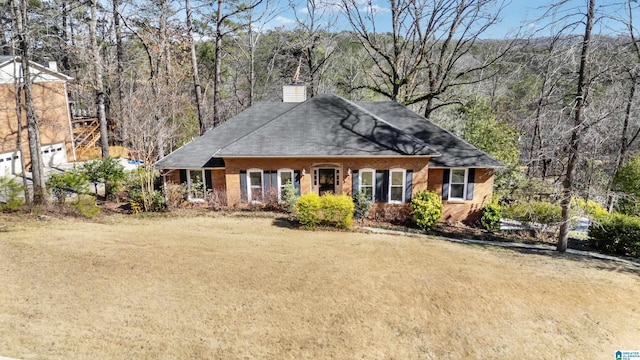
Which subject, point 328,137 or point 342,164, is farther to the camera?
point 328,137

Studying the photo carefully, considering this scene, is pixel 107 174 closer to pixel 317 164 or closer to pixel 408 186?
pixel 317 164

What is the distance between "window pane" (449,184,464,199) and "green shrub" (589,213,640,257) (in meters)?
4.96

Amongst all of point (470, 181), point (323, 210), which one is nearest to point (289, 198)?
point (323, 210)

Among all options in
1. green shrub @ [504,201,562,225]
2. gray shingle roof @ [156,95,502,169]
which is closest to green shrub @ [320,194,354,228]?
gray shingle roof @ [156,95,502,169]

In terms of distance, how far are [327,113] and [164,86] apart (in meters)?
15.1

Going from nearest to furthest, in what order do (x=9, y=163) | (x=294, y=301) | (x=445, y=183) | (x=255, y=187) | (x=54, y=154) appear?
(x=294, y=301)
(x=255, y=187)
(x=445, y=183)
(x=9, y=163)
(x=54, y=154)

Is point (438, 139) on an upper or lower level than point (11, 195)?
upper

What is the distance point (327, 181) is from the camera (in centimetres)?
1611

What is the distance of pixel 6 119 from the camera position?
818 inches

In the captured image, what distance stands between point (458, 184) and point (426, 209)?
255cm

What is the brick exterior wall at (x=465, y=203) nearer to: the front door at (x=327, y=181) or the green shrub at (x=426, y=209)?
the green shrub at (x=426, y=209)

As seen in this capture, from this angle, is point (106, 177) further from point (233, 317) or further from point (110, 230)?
point (233, 317)

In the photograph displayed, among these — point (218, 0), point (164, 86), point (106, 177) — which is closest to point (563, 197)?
point (106, 177)

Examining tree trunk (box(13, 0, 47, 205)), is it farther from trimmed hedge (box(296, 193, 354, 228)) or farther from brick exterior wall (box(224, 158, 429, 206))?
trimmed hedge (box(296, 193, 354, 228))
